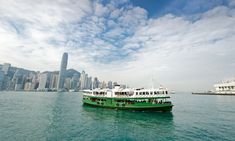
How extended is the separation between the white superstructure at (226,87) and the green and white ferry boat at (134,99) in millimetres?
141922

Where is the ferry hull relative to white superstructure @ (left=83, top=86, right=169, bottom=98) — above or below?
below

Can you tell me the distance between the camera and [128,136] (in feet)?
65.4

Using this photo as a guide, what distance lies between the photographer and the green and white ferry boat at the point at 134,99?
36719 millimetres

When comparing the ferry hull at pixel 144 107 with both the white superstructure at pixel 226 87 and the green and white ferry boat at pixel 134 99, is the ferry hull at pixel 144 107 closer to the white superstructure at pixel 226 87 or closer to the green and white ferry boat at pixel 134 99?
the green and white ferry boat at pixel 134 99

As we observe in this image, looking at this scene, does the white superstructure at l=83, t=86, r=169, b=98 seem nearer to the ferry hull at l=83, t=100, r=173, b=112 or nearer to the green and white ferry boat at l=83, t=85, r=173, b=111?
the green and white ferry boat at l=83, t=85, r=173, b=111

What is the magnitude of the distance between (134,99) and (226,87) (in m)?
157

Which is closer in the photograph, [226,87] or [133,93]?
[133,93]

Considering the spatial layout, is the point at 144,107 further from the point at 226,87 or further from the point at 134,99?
the point at 226,87

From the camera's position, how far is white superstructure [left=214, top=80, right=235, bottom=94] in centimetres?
14138

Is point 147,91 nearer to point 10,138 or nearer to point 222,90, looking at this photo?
point 10,138

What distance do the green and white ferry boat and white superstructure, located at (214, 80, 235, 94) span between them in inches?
5587

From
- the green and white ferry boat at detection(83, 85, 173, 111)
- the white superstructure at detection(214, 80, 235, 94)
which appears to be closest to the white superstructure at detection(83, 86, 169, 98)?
the green and white ferry boat at detection(83, 85, 173, 111)

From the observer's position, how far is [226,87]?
14938 cm

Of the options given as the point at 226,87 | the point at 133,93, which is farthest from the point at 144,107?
the point at 226,87
